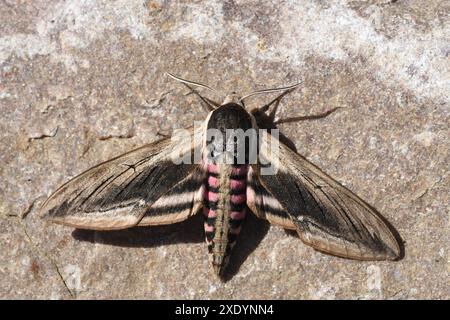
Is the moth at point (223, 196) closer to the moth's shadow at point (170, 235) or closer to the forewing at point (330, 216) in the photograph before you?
the forewing at point (330, 216)

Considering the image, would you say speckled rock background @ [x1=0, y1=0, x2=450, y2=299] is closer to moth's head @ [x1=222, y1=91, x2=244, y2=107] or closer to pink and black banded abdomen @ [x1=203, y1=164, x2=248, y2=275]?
moth's head @ [x1=222, y1=91, x2=244, y2=107]

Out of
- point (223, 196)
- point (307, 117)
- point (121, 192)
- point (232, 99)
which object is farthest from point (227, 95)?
point (121, 192)

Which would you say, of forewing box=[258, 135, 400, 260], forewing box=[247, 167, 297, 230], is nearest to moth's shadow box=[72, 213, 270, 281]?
forewing box=[247, 167, 297, 230]

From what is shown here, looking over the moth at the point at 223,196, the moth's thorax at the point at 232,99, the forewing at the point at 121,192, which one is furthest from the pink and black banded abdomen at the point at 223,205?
the moth's thorax at the point at 232,99

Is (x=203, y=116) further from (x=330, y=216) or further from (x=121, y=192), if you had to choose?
(x=330, y=216)

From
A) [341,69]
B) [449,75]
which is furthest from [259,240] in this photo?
A: [449,75]
